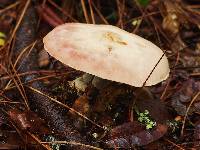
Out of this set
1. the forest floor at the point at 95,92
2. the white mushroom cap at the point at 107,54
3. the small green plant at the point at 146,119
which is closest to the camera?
the white mushroom cap at the point at 107,54

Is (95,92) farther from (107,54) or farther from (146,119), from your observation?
(107,54)

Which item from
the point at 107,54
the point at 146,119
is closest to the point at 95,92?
the point at 146,119

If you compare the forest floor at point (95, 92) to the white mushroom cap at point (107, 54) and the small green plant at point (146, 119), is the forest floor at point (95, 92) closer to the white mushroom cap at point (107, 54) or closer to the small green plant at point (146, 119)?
the small green plant at point (146, 119)

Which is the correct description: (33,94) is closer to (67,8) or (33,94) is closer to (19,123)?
(19,123)

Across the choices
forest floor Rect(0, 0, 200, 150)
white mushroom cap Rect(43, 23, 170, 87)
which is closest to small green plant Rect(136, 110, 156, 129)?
forest floor Rect(0, 0, 200, 150)

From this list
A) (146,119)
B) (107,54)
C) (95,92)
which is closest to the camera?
(107,54)

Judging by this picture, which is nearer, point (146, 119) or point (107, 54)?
point (107, 54)

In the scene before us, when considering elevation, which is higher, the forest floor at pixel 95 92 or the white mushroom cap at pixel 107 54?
the white mushroom cap at pixel 107 54

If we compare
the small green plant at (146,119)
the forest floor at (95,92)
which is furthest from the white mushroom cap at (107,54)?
the small green plant at (146,119)
